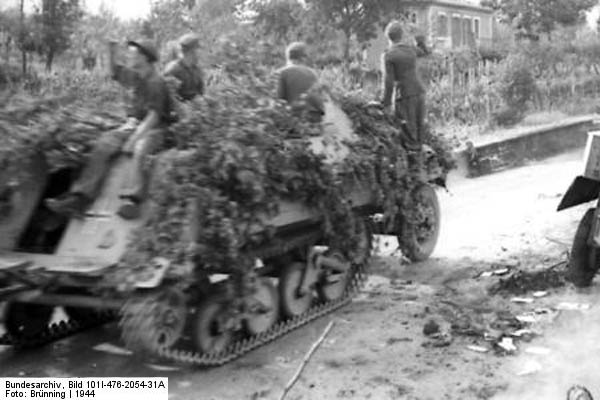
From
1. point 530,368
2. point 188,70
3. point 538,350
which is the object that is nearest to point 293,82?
point 188,70

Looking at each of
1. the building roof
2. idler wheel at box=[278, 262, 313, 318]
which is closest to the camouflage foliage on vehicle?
idler wheel at box=[278, 262, 313, 318]

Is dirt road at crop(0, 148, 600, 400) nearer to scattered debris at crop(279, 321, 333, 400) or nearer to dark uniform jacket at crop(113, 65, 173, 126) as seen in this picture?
scattered debris at crop(279, 321, 333, 400)

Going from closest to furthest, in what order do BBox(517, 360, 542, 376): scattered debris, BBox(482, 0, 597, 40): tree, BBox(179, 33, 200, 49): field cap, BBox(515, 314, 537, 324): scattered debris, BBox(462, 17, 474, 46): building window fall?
BBox(517, 360, 542, 376): scattered debris
BBox(515, 314, 537, 324): scattered debris
BBox(179, 33, 200, 49): field cap
BBox(482, 0, 597, 40): tree
BBox(462, 17, 474, 46): building window

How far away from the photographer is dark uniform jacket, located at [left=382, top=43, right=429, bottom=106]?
30.7ft

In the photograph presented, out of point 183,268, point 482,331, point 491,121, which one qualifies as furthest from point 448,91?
point 183,268

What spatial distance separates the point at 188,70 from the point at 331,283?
2268mm

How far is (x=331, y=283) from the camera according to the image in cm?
764

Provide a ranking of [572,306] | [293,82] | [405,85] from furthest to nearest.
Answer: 1. [405,85]
2. [293,82]
3. [572,306]

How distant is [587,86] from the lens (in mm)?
24469

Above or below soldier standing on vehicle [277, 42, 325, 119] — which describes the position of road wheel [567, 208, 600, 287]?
below

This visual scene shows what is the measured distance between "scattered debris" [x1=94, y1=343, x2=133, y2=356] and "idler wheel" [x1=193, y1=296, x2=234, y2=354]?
737 mm

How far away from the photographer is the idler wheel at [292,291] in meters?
6.96

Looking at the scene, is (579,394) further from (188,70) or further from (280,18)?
(280,18)

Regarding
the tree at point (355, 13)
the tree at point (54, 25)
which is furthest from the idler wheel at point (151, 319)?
the tree at point (355, 13)
